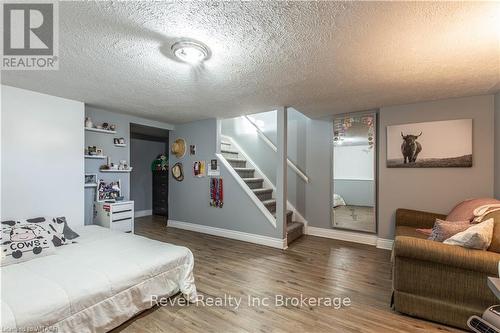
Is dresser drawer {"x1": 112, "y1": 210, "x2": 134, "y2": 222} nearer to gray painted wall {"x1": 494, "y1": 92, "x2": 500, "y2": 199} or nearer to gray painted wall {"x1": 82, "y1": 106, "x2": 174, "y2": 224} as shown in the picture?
gray painted wall {"x1": 82, "y1": 106, "x2": 174, "y2": 224}

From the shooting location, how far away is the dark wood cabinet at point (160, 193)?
5961 millimetres

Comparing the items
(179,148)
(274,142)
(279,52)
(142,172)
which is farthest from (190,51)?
(142,172)

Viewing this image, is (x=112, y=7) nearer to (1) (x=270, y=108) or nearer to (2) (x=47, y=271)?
(2) (x=47, y=271)

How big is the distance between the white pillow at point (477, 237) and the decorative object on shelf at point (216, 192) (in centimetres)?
322

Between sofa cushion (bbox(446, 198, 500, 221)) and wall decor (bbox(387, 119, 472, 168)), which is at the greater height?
wall decor (bbox(387, 119, 472, 168))

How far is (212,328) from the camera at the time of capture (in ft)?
5.73

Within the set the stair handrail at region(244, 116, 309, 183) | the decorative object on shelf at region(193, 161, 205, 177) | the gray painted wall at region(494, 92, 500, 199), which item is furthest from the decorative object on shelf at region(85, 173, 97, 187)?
the gray painted wall at region(494, 92, 500, 199)

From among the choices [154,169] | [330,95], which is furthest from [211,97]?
[154,169]

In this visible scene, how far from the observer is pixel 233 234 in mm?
4031

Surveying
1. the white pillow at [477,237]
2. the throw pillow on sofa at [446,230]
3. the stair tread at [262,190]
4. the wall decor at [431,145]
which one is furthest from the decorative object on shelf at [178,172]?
the white pillow at [477,237]

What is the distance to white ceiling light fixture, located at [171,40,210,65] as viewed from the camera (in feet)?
5.59

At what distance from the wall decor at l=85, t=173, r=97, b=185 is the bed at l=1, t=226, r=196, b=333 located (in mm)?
1452

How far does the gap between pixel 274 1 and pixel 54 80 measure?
2601mm

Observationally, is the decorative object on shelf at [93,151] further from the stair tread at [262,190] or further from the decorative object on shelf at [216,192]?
the stair tread at [262,190]
